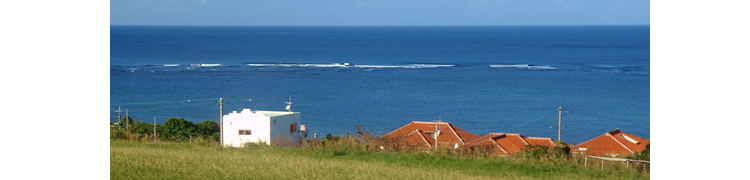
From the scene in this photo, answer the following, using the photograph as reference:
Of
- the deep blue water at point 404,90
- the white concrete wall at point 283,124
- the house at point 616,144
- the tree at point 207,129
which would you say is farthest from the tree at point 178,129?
the house at point 616,144

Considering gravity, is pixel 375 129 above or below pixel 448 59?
below

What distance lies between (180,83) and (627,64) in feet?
92.9

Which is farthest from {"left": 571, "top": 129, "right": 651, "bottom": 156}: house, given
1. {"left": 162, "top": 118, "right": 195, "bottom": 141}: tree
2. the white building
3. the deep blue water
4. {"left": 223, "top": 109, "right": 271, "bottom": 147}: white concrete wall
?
{"left": 162, "top": 118, "right": 195, "bottom": 141}: tree

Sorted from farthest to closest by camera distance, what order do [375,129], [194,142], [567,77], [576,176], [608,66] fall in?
[608,66]
[567,77]
[375,129]
[194,142]
[576,176]

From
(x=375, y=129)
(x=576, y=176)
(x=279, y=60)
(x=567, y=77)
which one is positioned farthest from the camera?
(x=279, y=60)

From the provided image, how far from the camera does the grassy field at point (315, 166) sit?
5.40 m

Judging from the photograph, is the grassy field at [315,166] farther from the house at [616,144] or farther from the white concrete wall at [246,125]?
the white concrete wall at [246,125]

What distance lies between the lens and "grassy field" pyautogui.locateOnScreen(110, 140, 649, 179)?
540 cm

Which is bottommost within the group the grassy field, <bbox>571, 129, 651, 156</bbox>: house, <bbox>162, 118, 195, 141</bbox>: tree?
<bbox>571, 129, 651, 156</bbox>: house

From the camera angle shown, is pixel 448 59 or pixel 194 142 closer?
pixel 194 142

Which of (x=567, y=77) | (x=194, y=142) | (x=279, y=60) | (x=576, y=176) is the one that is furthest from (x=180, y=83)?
(x=576, y=176)

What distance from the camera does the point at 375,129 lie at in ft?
76.1

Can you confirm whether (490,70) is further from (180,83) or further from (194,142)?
(194,142)

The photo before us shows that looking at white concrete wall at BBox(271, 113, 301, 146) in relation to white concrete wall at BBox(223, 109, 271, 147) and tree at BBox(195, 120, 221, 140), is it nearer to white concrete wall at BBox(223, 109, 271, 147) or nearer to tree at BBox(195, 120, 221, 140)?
white concrete wall at BBox(223, 109, 271, 147)
